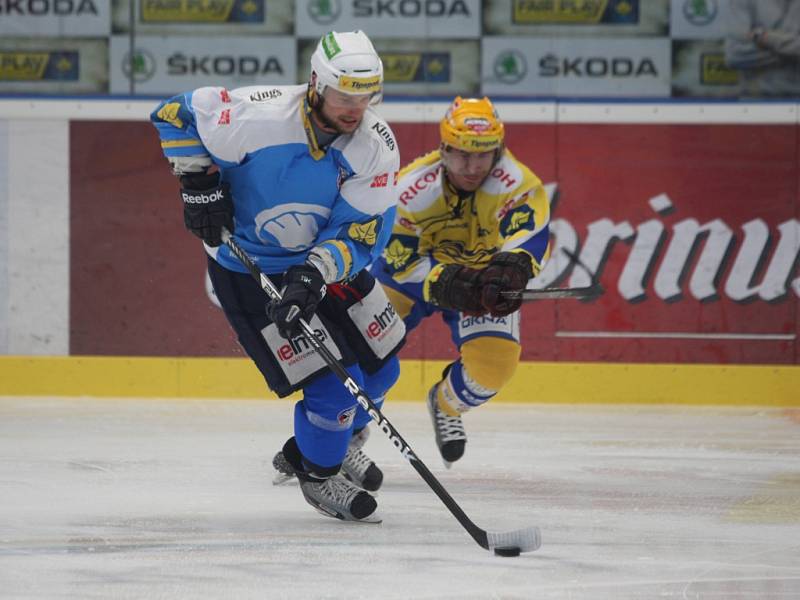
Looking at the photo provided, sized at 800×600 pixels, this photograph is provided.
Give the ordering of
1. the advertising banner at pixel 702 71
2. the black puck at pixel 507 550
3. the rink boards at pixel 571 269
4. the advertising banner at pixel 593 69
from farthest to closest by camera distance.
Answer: the advertising banner at pixel 593 69
the advertising banner at pixel 702 71
the rink boards at pixel 571 269
the black puck at pixel 507 550

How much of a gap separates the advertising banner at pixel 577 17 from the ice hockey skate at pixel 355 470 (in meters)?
3.17

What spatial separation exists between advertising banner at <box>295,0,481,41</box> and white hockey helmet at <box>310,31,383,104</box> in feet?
11.1

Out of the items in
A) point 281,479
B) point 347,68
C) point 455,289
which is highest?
point 347,68

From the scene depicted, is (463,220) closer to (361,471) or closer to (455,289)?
(455,289)

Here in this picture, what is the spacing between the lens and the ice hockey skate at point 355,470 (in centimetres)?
409

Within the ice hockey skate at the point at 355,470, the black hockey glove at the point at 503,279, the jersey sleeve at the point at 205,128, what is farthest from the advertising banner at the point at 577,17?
the jersey sleeve at the point at 205,128

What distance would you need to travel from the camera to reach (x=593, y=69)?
680 centimetres

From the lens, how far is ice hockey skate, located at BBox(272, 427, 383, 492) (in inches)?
161

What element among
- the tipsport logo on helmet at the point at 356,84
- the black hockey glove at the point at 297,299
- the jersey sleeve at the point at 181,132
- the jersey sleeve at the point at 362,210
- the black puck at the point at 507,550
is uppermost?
the tipsport logo on helmet at the point at 356,84

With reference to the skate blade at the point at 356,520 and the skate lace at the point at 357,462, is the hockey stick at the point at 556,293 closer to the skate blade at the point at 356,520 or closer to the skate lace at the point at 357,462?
the skate lace at the point at 357,462

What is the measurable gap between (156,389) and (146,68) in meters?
1.50

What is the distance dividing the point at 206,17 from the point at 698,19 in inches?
89.6

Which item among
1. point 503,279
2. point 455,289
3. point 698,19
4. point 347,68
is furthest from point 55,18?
point 347,68

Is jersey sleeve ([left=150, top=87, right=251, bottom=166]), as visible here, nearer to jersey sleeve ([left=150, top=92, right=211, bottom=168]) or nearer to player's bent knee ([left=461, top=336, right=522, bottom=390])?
jersey sleeve ([left=150, top=92, right=211, bottom=168])
